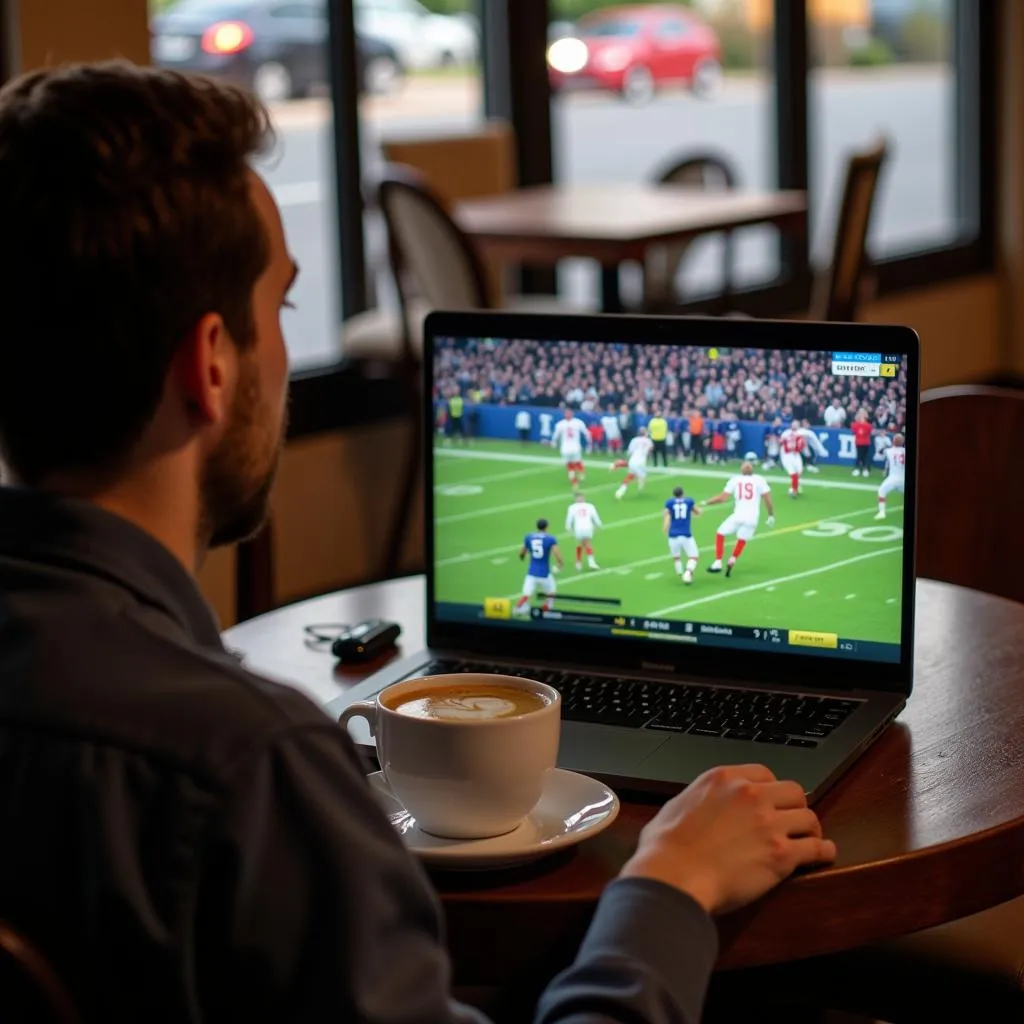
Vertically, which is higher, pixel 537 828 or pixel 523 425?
pixel 523 425

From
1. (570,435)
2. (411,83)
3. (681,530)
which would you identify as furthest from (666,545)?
(411,83)

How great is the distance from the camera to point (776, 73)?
18.9 ft

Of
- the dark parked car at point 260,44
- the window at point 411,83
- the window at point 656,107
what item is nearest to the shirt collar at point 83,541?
the window at point 656,107

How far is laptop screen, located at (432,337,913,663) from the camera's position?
136 centimetres

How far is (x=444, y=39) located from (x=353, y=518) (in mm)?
1405

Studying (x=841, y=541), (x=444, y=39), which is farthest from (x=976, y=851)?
(x=444, y=39)

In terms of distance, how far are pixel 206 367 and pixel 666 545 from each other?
62 centimetres

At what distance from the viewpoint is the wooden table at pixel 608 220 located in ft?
12.2

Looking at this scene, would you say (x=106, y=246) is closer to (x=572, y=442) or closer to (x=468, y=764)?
(x=468, y=764)

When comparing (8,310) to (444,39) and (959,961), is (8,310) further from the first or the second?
(444,39)

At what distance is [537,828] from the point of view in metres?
1.12

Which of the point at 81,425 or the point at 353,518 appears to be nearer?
the point at 81,425

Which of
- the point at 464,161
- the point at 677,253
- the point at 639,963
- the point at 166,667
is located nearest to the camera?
the point at 166,667

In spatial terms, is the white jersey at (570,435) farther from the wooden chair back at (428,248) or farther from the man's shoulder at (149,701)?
the wooden chair back at (428,248)
